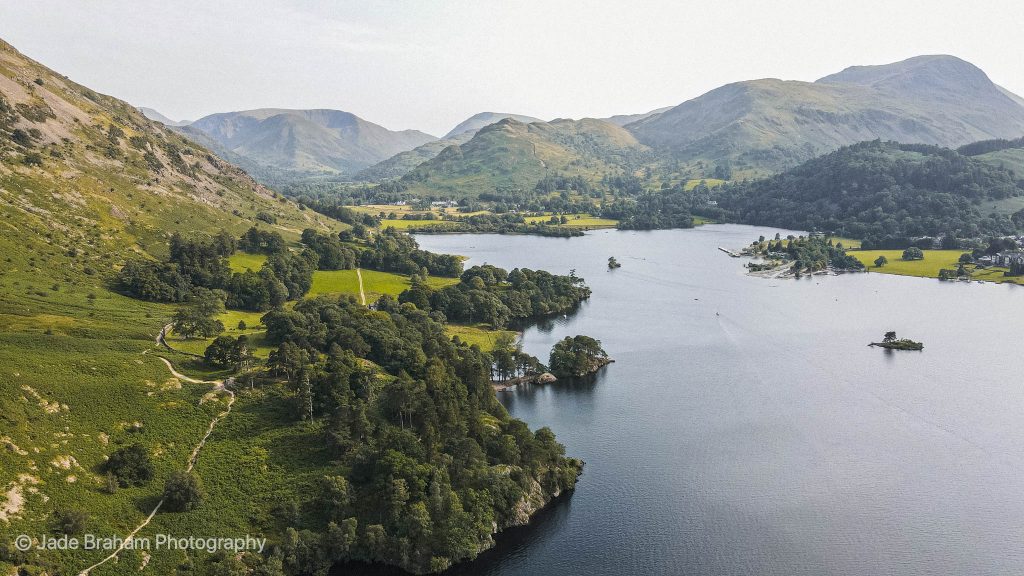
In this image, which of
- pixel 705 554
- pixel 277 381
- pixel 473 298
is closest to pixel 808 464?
pixel 705 554

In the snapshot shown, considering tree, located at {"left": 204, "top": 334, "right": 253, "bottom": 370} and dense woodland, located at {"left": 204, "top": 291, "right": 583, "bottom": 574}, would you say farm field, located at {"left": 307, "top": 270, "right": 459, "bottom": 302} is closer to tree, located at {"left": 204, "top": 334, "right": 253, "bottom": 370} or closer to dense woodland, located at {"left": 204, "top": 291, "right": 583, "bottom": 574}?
dense woodland, located at {"left": 204, "top": 291, "right": 583, "bottom": 574}

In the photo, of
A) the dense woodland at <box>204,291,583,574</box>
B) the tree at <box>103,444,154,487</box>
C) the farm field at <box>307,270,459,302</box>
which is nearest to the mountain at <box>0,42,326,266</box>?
the farm field at <box>307,270,459,302</box>

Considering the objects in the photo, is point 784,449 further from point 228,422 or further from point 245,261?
point 245,261

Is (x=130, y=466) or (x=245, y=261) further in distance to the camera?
(x=245, y=261)

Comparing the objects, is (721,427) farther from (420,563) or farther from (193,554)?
(193,554)

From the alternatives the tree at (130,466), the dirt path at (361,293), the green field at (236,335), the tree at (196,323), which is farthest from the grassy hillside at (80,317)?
the dirt path at (361,293)

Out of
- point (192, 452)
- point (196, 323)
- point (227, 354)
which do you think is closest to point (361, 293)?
point (196, 323)
